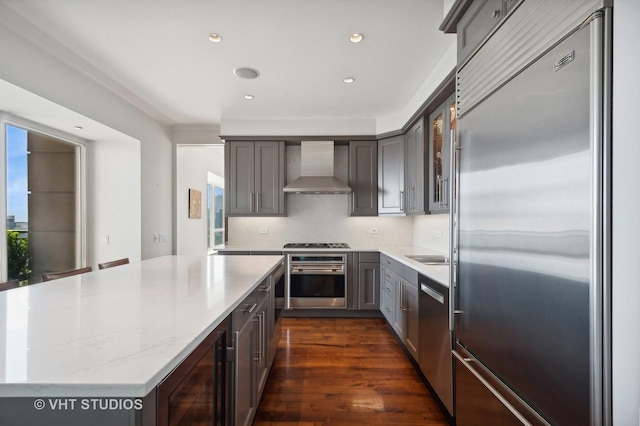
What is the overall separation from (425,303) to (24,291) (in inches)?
91.0

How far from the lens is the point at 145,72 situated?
9.11 feet

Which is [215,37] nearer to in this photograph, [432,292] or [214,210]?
[432,292]

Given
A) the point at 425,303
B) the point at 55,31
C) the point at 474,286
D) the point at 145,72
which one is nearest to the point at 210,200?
the point at 145,72

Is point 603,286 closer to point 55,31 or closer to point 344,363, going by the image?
point 344,363

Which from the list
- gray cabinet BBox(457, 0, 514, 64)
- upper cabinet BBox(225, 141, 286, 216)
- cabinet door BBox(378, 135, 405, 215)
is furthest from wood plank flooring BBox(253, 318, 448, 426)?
gray cabinet BBox(457, 0, 514, 64)

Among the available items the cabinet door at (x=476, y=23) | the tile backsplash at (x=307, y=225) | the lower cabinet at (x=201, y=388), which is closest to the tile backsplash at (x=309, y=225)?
the tile backsplash at (x=307, y=225)

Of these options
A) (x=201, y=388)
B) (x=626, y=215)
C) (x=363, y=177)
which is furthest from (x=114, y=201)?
(x=626, y=215)

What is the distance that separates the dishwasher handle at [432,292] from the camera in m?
1.86

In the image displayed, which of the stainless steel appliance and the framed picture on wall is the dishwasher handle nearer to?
the stainless steel appliance

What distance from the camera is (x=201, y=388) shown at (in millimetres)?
979

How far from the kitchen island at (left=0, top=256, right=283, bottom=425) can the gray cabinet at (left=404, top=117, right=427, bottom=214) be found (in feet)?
7.34

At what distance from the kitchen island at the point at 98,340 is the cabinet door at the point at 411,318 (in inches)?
58.1

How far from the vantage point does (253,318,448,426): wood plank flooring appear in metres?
1.90

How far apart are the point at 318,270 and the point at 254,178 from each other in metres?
1.53
